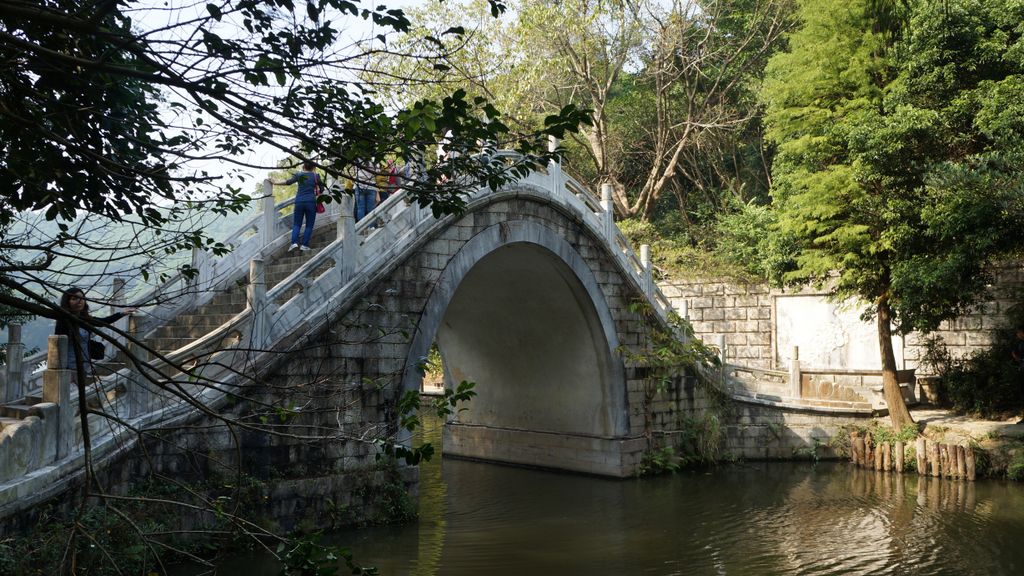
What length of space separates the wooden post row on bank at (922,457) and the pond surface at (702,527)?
0.30 metres

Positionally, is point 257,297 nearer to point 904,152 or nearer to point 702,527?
point 702,527

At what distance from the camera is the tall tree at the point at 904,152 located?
12.4 m

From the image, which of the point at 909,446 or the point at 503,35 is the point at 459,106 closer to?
the point at 909,446

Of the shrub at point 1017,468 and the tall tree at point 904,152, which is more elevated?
the tall tree at point 904,152

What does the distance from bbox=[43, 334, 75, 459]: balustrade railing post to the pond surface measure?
→ 2.26 m

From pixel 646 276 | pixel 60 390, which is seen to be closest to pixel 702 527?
pixel 646 276

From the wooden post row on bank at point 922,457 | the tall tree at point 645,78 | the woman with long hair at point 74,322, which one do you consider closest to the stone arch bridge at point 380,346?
the woman with long hair at point 74,322

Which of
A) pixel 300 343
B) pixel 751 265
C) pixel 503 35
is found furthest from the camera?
pixel 503 35

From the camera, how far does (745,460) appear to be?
15.2 metres

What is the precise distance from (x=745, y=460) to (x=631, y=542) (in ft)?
19.2

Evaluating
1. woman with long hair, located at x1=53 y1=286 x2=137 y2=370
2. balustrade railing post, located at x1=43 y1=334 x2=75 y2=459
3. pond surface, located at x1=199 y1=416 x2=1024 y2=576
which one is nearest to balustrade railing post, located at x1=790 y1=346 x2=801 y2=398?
pond surface, located at x1=199 y1=416 x2=1024 y2=576

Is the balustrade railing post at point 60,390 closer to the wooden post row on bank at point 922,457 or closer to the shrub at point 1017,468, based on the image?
the wooden post row on bank at point 922,457

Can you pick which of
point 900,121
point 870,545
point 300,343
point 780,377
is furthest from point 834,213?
point 300,343

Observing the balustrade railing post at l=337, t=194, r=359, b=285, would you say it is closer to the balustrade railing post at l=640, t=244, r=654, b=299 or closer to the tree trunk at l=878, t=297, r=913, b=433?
the balustrade railing post at l=640, t=244, r=654, b=299
